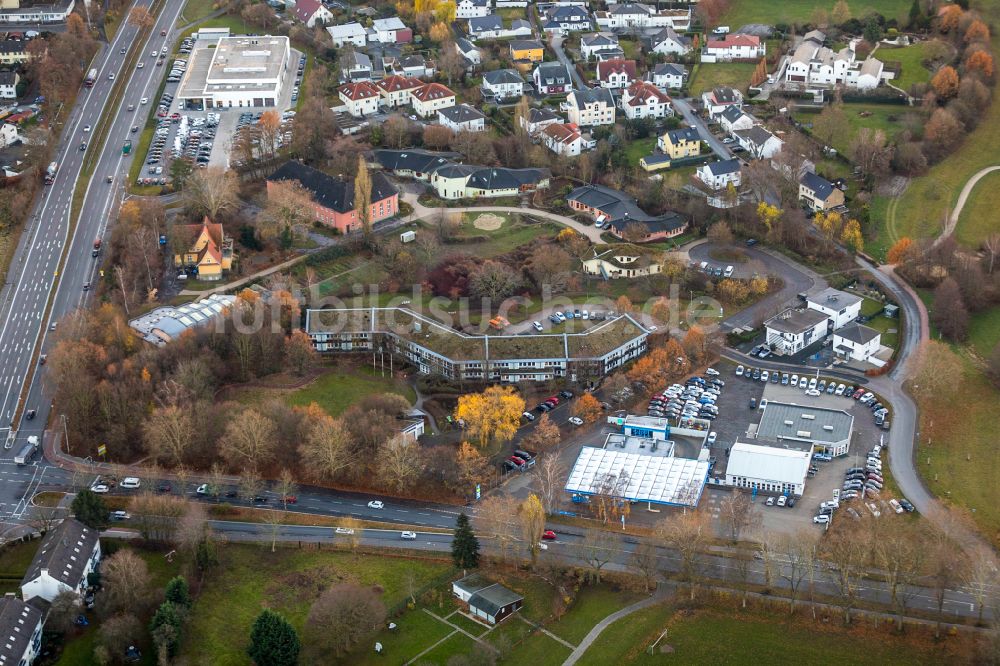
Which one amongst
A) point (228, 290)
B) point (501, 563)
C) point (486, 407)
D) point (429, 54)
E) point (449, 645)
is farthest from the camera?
point (429, 54)

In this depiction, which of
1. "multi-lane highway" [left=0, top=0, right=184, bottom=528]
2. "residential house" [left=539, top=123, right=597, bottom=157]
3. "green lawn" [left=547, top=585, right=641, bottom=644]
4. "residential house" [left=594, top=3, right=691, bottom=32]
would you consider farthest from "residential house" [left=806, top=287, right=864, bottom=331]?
"residential house" [left=594, top=3, right=691, bottom=32]

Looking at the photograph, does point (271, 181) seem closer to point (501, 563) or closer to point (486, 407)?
point (486, 407)

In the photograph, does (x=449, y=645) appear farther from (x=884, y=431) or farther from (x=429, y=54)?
(x=429, y=54)

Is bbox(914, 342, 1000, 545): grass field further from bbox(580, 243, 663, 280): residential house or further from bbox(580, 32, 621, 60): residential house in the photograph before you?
bbox(580, 32, 621, 60): residential house

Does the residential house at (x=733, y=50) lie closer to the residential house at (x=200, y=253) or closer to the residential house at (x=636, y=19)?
the residential house at (x=636, y=19)

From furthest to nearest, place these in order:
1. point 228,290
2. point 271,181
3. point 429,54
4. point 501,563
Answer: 1. point 429,54
2. point 271,181
3. point 228,290
4. point 501,563

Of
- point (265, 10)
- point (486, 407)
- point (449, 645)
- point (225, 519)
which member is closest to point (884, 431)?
point (486, 407)

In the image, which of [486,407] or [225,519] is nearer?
[225,519]
